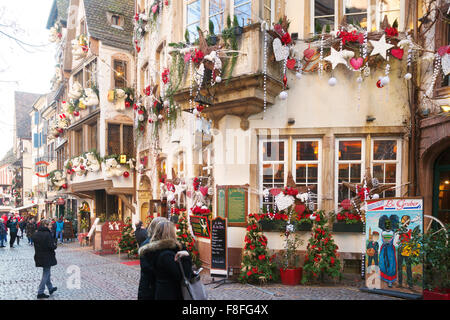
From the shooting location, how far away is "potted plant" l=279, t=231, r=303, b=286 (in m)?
8.20

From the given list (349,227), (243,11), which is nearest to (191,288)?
(349,227)

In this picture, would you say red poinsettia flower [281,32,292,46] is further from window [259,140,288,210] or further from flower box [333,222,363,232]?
flower box [333,222,363,232]

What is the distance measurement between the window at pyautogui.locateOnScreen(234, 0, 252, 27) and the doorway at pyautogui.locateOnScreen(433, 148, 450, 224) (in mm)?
5189

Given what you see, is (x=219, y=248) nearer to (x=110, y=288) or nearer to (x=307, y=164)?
(x=110, y=288)

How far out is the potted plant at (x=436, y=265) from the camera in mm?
6090

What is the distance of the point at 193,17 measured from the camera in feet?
32.8

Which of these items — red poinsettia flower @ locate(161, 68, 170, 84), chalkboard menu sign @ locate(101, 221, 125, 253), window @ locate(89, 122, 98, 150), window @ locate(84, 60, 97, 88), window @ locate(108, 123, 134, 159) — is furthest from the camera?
window @ locate(89, 122, 98, 150)

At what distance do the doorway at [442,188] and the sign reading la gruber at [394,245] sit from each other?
1.84 metres

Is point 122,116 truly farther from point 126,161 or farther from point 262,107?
point 262,107

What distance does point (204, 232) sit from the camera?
9766mm

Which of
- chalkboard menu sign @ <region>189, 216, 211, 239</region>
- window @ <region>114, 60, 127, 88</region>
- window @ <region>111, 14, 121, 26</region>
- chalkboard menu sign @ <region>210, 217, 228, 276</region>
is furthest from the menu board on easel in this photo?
window @ <region>111, 14, 121, 26</region>

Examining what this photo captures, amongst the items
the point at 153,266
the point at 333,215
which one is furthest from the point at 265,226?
the point at 153,266

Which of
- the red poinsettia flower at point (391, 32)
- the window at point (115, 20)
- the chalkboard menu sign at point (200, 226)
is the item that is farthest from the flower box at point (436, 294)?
the window at point (115, 20)
